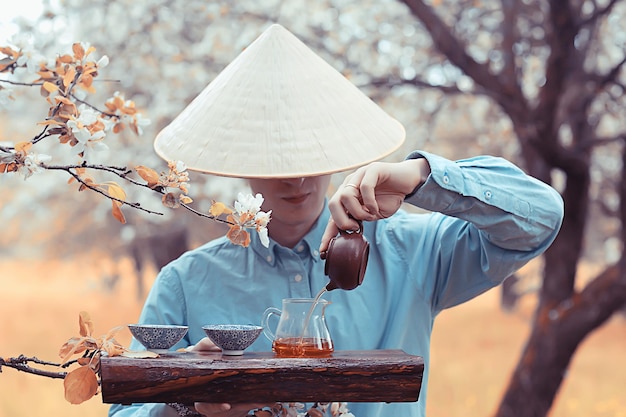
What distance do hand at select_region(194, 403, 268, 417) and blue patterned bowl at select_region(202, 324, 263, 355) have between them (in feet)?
0.23

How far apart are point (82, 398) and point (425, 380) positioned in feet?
2.07

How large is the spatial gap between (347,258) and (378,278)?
31 cm

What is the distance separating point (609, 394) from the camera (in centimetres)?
578

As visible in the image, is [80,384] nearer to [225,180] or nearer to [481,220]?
[481,220]

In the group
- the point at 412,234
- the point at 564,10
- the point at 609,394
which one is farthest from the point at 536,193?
the point at 609,394

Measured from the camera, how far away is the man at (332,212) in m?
1.21

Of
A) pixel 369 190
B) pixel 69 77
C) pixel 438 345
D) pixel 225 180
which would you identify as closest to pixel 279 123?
pixel 369 190

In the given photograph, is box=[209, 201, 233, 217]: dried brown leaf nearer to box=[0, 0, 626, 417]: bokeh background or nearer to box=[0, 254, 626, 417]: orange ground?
box=[0, 0, 626, 417]: bokeh background

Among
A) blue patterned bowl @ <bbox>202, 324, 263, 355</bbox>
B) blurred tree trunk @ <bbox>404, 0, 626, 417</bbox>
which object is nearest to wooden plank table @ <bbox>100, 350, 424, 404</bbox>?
blue patterned bowl @ <bbox>202, 324, 263, 355</bbox>

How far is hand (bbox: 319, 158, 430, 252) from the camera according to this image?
1.11m

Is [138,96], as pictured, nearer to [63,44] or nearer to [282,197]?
[63,44]

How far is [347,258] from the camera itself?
112 cm

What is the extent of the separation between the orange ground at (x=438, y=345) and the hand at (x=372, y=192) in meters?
4.37

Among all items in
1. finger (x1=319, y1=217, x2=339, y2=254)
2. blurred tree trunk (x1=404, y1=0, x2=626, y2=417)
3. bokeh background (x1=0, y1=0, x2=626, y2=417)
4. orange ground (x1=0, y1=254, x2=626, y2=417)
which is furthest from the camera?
orange ground (x1=0, y1=254, x2=626, y2=417)
